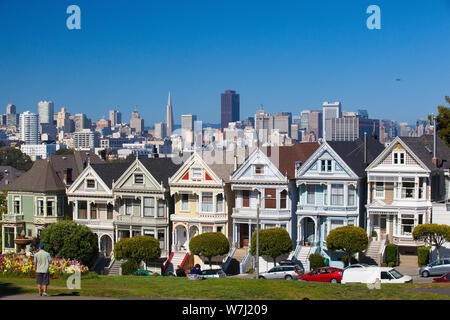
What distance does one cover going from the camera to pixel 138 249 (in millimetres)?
52688

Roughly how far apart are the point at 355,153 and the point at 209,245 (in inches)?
526

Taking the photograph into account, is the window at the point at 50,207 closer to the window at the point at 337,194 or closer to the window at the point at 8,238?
the window at the point at 8,238

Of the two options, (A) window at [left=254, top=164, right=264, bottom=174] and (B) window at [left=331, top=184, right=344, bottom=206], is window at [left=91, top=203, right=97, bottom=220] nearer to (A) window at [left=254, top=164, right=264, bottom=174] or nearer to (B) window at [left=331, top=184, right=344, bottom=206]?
(A) window at [left=254, top=164, right=264, bottom=174]

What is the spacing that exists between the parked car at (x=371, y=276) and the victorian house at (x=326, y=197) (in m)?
11.2

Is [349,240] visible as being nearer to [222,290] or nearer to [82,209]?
[222,290]

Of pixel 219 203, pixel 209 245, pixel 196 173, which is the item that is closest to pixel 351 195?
pixel 219 203

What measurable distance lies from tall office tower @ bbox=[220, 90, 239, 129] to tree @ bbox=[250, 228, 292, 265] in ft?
327

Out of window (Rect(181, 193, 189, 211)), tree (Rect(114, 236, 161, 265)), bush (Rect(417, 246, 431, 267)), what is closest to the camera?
bush (Rect(417, 246, 431, 267))

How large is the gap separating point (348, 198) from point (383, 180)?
2843 millimetres

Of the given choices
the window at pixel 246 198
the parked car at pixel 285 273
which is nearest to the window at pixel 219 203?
the window at pixel 246 198

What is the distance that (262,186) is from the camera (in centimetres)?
5341

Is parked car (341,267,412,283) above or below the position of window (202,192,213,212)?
below

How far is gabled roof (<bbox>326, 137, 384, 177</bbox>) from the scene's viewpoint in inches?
2068

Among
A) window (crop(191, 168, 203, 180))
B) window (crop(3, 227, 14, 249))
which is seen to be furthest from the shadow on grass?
window (crop(3, 227, 14, 249))
